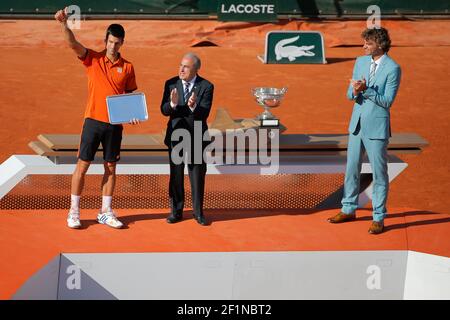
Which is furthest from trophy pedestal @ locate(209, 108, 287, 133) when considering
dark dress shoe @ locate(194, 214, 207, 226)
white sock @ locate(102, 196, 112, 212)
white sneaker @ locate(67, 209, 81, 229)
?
white sneaker @ locate(67, 209, 81, 229)

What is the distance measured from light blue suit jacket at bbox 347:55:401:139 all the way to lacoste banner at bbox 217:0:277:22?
11236mm

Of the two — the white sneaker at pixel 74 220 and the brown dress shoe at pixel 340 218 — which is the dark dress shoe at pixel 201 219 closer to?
the white sneaker at pixel 74 220

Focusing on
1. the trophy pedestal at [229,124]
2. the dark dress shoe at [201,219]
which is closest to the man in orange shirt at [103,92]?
the dark dress shoe at [201,219]

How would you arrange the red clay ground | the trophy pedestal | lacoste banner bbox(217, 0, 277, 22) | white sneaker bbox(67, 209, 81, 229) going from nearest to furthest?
the red clay ground < white sneaker bbox(67, 209, 81, 229) < the trophy pedestal < lacoste banner bbox(217, 0, 277, 22)

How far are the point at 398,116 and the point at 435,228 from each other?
17.3 ft

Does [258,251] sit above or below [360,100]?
below

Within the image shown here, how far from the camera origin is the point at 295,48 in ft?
55.5

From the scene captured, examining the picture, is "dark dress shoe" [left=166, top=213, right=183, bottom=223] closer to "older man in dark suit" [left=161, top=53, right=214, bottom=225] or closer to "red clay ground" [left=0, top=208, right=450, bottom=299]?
"red clay ground" [left=0, top=208, right=450, bottom=299]

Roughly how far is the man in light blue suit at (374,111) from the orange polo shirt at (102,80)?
190cm

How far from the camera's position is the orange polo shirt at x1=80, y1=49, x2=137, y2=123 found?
769 centimetres

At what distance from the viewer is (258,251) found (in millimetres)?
7559

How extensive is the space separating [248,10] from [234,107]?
565 cm

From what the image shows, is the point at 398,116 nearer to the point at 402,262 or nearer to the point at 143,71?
the point at 143,71
